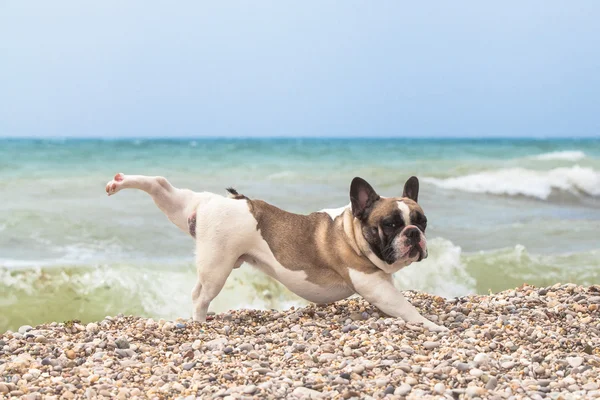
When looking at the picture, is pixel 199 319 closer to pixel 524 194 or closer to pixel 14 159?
pixel 524 194

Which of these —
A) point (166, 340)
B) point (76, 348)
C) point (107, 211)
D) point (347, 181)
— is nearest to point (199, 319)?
Result: point (166, 340)

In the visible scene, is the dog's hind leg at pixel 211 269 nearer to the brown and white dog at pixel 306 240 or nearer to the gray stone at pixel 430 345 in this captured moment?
the brown and white dog at pixel 306 240

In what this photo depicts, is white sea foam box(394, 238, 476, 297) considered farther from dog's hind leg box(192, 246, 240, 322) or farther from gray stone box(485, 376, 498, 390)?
gray stone box(485, 376, 498, 390)

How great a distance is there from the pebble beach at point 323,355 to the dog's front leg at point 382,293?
0.36 ft

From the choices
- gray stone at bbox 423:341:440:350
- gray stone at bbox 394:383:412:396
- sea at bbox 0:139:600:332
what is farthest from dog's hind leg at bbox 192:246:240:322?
sea at bbox 0:139:600:332

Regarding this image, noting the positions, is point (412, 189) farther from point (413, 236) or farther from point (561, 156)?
point (561, 156)

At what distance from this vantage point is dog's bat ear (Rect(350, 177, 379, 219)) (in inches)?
243

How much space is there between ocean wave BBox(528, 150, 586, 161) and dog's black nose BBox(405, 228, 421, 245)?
29658 mm

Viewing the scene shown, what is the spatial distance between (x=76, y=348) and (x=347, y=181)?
63.6 ft

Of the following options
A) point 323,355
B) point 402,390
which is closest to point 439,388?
point 402,390

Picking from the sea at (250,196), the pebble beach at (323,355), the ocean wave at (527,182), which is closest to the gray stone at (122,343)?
the pebble beach at (323,355)

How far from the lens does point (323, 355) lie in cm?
533

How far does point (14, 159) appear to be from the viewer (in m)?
29.5

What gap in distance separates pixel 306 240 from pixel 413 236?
1.02m
